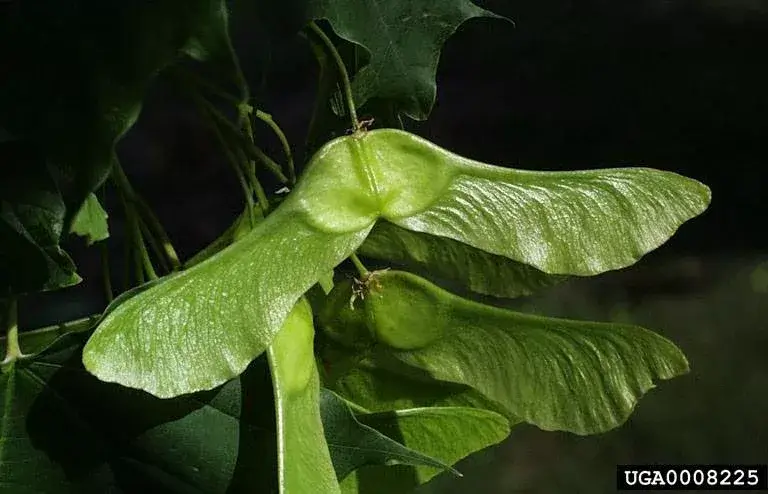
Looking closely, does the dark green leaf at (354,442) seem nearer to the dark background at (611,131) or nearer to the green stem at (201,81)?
the green stem at (201,81)

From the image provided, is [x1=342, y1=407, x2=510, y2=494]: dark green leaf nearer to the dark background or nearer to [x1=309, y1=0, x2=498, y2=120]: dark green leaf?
[x1=309, y1=0, x2=498, y2=120]: dark green leaf

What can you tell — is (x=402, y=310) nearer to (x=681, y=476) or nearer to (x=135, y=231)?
(x=135, y=231)

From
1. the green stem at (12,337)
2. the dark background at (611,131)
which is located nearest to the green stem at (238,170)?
the green stem at (12,337)

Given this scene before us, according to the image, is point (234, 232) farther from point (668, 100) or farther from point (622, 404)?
point (668, 100)

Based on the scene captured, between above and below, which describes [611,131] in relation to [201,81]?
below

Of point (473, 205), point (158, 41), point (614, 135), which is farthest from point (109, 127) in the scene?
point (614, 135)

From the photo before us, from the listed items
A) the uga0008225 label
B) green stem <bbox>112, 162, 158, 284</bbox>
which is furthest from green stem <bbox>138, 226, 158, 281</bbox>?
the uga0008225 label

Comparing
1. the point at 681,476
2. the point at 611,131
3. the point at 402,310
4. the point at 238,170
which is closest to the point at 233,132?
the point at 238,170
